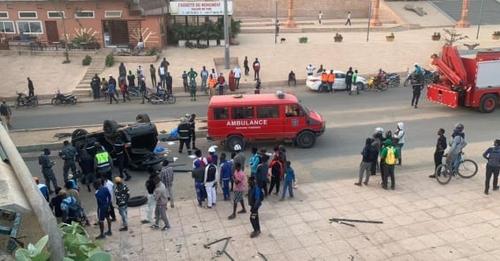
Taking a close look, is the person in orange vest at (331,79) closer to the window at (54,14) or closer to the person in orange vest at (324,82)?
the person in orange vest at (324,82)

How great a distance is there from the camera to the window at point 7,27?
32594 mm

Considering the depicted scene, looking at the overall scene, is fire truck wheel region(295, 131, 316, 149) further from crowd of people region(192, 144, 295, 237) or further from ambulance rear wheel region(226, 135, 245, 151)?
crowd of people region(192, 144, 295, 237)

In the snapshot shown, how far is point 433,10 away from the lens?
154ft

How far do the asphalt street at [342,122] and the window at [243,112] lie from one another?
5.15ft

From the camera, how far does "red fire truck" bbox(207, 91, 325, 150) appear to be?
54.9 feet

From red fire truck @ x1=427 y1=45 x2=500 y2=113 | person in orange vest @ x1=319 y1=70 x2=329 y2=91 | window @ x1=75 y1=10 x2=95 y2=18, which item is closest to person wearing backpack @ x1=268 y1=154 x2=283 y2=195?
red fire truck @ x1=427 y1=45 x2=500 y2=113

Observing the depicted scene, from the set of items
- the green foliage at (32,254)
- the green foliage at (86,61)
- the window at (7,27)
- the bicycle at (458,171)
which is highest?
the window at (7,27)

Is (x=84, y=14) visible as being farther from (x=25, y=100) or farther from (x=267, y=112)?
(x=267, y=112)

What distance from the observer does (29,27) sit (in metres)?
32.5

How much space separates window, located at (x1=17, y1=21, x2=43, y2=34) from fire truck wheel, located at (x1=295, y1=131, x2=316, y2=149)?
74.4 ft

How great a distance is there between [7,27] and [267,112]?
2381 centimetres

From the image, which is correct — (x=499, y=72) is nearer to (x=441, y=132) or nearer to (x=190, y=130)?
(x=441, y=132)

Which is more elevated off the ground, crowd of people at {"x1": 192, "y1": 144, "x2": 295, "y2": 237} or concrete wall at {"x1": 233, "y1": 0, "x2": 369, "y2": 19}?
concrete wall at {"x1": 233, "y1": 0, "x2": 369, "y2": 19}

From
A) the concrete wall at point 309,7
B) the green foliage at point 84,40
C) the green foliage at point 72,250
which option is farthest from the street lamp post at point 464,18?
the green foliage at point 72,250
